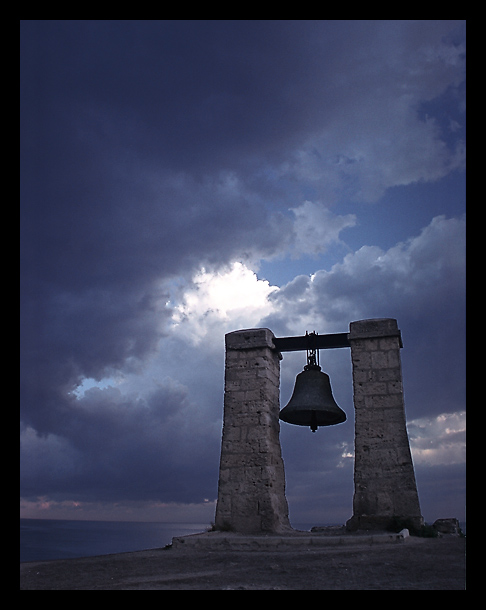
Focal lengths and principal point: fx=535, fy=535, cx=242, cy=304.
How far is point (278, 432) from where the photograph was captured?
9438 mm

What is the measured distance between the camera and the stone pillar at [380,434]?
26.5ft

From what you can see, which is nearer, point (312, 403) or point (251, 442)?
point (312, 403)

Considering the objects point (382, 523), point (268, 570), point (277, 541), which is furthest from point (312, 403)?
point (268, 570)

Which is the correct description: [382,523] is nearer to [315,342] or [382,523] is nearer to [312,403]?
[312,403]

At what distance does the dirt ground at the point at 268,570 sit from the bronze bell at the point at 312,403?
242 centimetres

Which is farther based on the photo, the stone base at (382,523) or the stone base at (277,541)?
the stone base at (382,523)

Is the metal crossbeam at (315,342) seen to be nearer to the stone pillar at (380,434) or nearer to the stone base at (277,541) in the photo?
the stone pillar at (380,434)

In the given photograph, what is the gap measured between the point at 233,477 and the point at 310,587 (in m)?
4.84

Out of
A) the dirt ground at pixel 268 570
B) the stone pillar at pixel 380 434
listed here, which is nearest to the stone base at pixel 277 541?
the dirt ground at pixel 268 570

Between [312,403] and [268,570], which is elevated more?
[312,403]

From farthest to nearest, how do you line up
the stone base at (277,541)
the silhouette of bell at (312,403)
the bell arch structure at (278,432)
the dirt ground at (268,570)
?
the silhouette of bell at (312,403)
the bell arch structure at (278,432)
the stone base at (277,541)
the dirt ground at (268,570)

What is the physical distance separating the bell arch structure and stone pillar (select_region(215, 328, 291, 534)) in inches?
0.6

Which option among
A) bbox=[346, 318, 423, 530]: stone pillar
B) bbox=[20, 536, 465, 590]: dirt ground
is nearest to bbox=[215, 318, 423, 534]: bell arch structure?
bbox=[346, 318, 423, 530]: stone pillar

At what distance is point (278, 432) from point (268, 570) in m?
4.56
